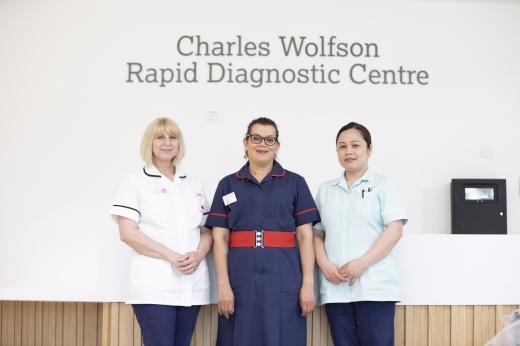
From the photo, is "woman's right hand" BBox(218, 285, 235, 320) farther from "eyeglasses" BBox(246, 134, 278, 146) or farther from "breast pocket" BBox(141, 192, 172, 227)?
"eyeglasses" BBox(246, 134, 278, 146)

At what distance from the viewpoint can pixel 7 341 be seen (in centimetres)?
446

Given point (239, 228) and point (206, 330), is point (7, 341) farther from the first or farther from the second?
point (239, 228)

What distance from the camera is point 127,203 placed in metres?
2.47

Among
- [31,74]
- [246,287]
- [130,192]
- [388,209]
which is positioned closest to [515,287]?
[388,209]

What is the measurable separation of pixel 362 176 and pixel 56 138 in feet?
12.0

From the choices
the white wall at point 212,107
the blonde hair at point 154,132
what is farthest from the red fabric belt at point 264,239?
the white wall at point 212,107

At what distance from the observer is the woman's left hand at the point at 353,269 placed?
2428 millimetres

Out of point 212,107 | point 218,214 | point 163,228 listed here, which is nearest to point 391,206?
point 218,214

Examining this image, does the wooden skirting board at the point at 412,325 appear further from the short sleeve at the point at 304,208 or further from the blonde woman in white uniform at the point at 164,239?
the short sleeve at the point at 304,208

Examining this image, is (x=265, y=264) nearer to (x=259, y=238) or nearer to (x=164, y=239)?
(x=259, y=238)

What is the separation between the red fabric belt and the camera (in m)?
2.45

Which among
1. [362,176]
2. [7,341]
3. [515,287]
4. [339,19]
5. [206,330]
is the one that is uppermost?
[339,19]

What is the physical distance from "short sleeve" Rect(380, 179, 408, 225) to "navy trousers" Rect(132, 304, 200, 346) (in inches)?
35.4

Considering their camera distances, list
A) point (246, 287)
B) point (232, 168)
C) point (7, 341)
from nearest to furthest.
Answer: point (246, 287), point (7, 341), point (232, 168)
